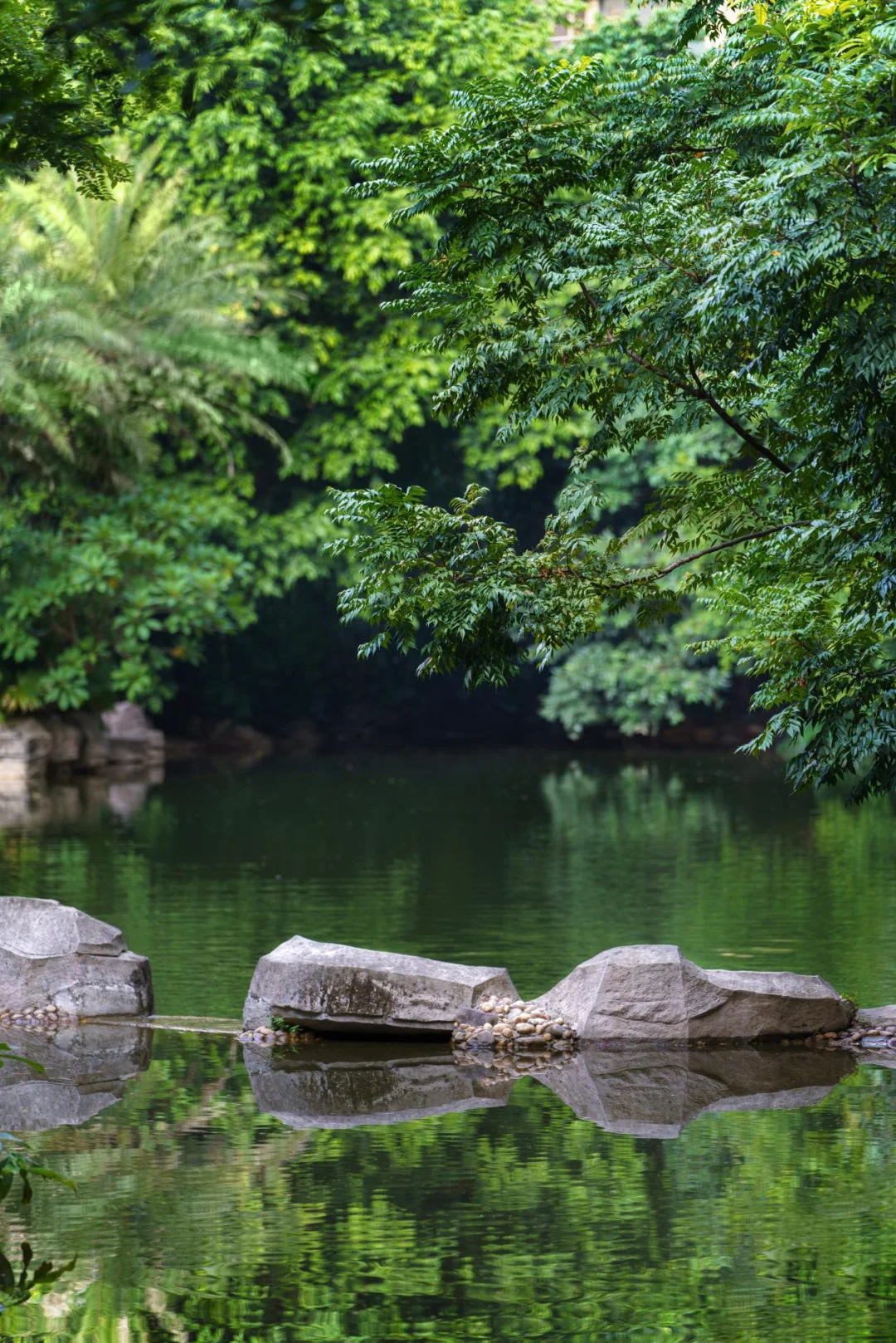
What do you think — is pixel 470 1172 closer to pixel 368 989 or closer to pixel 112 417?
pixel 368 989

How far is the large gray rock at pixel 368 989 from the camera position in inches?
402

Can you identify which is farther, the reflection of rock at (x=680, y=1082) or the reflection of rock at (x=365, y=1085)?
the reflection of rock at (x=365, y=1085)

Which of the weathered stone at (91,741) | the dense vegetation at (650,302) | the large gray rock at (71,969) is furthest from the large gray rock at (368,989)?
the weathered stone at (91,741)

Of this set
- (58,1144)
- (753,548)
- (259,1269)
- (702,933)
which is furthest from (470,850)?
(259,1269)

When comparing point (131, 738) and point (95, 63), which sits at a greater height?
point (95, 63)

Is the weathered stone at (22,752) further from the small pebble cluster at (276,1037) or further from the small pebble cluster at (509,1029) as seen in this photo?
the small pebble cluster at (509,1029)

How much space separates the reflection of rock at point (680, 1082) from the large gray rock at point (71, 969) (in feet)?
8.83

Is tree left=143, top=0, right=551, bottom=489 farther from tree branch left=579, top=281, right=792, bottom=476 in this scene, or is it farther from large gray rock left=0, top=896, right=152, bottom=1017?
tree branch left=579, top=281, right=792, bottom=476

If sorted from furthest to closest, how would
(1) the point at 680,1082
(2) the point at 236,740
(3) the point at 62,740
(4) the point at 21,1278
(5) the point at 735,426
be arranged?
(2) the point at 236,740 → (3) the point at 62,740 → (1) the point at 680,1082 → (5) the point at 735,426 → (4) the point at 21,1278

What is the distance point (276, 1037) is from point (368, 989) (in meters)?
0.63

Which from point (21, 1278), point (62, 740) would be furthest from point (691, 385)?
point (62, 740)

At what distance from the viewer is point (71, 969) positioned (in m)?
11.1

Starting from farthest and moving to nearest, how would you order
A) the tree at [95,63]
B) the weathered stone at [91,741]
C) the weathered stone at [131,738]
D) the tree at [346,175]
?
the weathered stone at [131,738], the weathered stone at [91,741], the tree at [346,175], the tree at [95,63]

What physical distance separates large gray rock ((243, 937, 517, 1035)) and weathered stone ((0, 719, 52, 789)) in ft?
62.0
